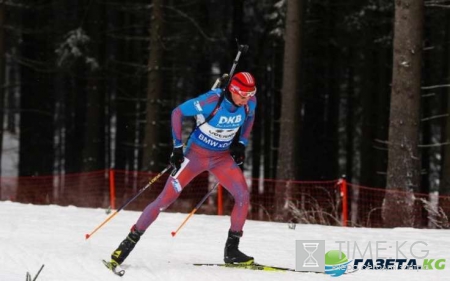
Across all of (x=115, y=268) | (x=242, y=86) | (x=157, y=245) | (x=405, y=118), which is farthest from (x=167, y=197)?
(x=405, y=118)

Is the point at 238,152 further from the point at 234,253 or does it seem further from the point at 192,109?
the point at 234,253

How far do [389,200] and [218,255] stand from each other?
494cm

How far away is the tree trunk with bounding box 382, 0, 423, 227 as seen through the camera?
12.5 meters

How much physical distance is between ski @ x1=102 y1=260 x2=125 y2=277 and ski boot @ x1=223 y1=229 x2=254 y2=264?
3.90ft

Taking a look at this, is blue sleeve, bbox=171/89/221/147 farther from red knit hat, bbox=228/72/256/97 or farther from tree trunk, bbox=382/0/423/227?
tree trunk, bbox=382/0/423/227

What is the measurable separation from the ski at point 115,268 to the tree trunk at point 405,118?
6.44 meters

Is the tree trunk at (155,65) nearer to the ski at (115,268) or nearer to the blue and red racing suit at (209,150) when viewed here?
the blue and red racing suit at (209,150)

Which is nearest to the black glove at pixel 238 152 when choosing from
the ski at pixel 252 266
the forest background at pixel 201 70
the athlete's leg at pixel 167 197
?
the athlete's leg at pixel 167 197

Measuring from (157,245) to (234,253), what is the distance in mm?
1704

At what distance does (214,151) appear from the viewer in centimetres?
776

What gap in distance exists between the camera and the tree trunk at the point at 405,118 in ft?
41.0

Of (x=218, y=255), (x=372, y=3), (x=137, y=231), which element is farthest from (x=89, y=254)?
(x=372, y=3)

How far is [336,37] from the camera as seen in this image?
2506cm

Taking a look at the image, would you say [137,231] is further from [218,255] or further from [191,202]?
[191,202]
